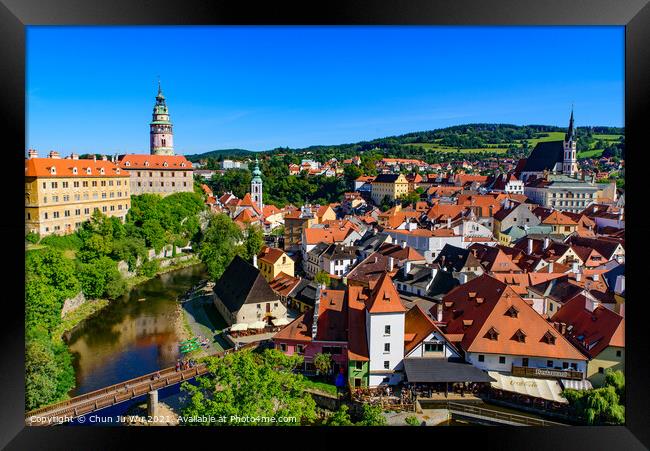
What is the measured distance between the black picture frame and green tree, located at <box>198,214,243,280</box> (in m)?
8.35

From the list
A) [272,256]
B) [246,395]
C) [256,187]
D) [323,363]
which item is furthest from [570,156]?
[246,395]

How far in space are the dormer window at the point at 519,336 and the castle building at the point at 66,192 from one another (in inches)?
366

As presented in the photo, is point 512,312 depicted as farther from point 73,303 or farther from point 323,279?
point 73,303

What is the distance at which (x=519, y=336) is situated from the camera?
6.51m

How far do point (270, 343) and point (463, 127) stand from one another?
59.6 ft

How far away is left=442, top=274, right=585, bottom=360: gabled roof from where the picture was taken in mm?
6406

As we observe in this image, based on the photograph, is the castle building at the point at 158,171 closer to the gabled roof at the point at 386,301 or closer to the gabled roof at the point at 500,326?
the gabled roof at the point at 386,301

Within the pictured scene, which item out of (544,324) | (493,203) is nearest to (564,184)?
(493,203)

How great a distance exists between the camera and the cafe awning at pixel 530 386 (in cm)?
586

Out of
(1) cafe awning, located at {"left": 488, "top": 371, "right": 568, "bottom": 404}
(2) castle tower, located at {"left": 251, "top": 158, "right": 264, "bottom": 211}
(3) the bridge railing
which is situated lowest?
(3) the bridge railing

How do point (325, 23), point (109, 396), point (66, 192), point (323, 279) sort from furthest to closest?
1. point (66, 192)
2. point (323, 279)
3. point (109, 396)
4. point (325, 23)

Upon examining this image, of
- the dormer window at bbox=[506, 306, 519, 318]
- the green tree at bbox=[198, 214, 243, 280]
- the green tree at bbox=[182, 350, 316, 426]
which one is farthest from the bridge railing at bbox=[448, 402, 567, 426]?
the green tree at bbox=[198, 214, 243, 280]

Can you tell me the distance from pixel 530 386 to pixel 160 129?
39.1 ft

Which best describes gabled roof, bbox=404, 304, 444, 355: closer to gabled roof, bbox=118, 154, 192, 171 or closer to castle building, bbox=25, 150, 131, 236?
castle building, bbox=25, 150, 131, 236
